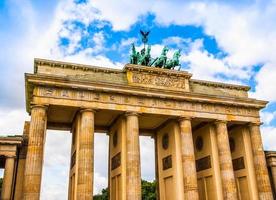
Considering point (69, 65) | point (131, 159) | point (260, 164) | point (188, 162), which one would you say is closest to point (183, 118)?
point (188, 162)

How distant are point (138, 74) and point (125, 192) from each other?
979 cm

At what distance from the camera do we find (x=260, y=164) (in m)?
27.7

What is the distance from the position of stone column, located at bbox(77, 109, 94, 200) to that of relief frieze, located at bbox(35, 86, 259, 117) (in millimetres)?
1362

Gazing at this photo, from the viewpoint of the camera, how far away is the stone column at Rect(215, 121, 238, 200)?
25.6 metres

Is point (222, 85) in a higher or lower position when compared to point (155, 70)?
lower

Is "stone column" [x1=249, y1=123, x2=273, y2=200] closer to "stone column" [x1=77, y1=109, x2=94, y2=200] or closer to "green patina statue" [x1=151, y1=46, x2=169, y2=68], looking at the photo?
"green patina statue" [x1=151, y1=46, x2=169, y2=68]

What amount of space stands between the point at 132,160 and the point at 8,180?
8.90 meters

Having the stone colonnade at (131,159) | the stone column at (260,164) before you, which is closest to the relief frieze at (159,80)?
the stone colonnade at (131,159)

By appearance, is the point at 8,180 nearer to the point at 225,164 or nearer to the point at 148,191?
the point at 225,164

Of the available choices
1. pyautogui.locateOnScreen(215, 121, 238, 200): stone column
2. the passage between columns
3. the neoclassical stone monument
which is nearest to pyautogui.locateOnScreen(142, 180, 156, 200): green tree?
the neoclassical stone monument

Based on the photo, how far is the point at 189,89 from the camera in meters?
28.2

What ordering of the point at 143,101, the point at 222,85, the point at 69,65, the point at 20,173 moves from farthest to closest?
the point at 222,85, the point at 143,101, the point at 69,65, the point at 20,173

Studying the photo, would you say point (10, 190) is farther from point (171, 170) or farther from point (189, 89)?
point (189, 89)

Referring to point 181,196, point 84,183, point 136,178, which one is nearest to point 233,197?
point 181,196
